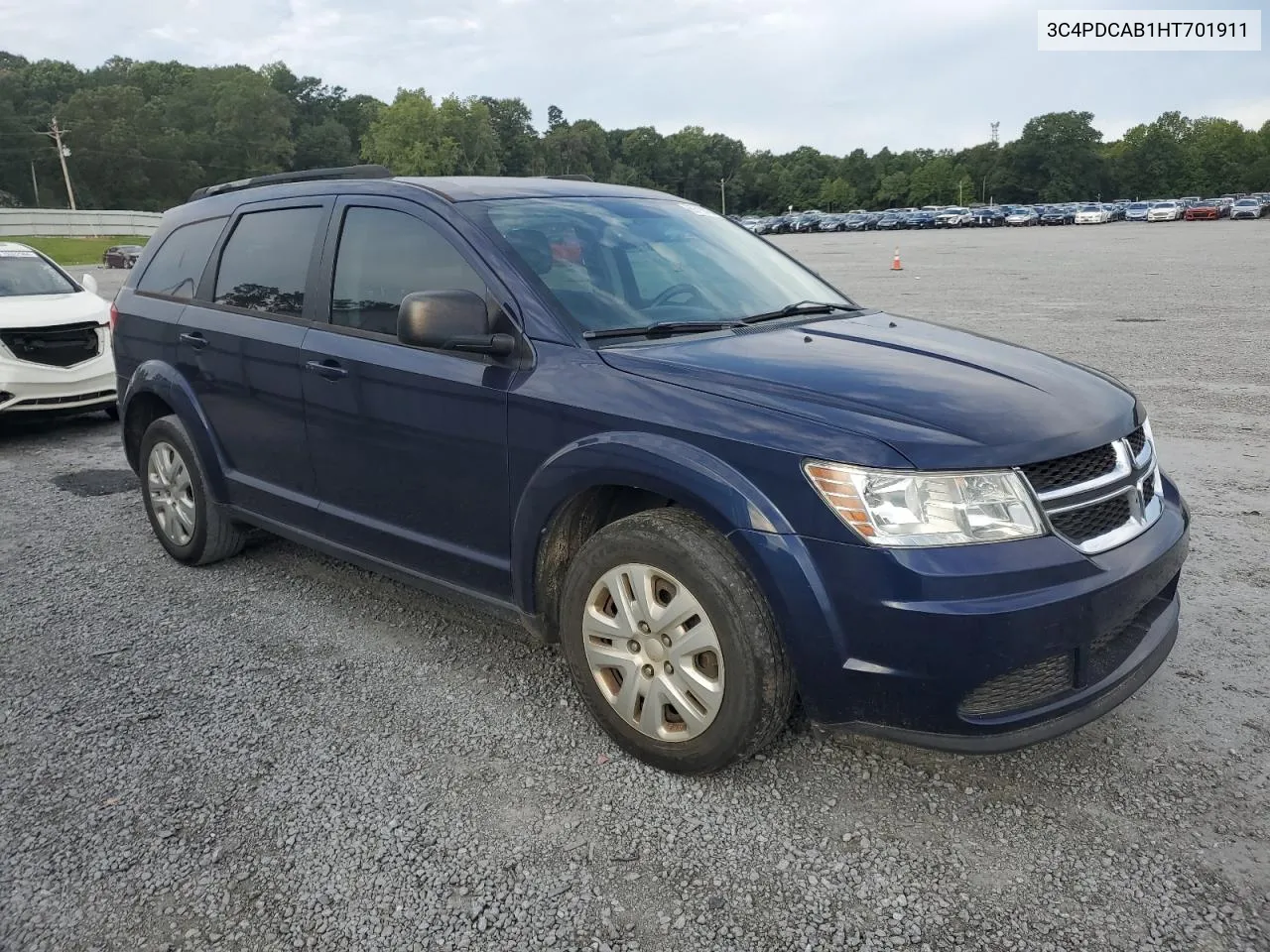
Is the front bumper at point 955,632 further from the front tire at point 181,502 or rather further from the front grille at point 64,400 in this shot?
the front grille at point 64,400

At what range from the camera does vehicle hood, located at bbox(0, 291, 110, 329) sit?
8.26 meters

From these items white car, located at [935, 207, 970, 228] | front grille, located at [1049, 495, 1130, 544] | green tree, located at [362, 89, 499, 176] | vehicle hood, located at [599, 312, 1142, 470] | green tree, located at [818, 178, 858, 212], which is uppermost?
green tree, located at [362, 89, 499, 176]

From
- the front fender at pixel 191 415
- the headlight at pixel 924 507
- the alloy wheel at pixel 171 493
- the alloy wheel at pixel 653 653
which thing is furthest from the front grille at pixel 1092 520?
the alloy wheel at pixel 171 493

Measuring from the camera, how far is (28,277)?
363 inches

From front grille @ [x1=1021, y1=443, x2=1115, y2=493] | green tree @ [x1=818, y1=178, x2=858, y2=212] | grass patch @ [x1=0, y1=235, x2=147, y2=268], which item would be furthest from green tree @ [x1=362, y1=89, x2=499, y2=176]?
front grille @ [x1=1021, y1=443, x2=1115, y2=493]

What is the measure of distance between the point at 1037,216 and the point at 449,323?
79.1m

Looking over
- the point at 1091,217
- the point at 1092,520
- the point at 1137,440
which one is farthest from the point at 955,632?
the point at 1091,217

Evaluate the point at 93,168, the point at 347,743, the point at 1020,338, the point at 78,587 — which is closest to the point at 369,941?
the point at 347,743

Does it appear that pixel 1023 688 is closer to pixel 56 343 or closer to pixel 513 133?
pixel 56 343

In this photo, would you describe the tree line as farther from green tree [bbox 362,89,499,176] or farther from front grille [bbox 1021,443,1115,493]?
front grille [bbox 1021,443,1115,493]

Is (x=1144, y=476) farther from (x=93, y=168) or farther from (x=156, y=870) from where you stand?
(x=93, y=168)

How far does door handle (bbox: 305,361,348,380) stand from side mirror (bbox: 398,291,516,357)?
2.21 feet

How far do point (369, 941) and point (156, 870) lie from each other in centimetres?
70

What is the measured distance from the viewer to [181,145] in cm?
10312
